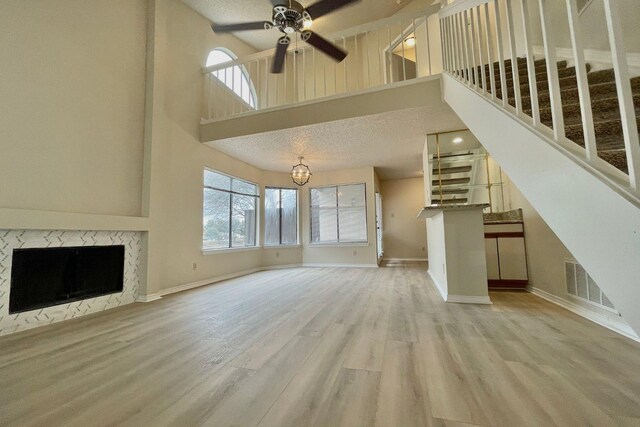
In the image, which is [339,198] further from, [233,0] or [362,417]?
[362,417]

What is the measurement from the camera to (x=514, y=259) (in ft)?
13.6

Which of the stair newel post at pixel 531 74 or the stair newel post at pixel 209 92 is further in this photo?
the stair newel post at pixel 209 92

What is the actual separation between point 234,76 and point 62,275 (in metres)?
4.89

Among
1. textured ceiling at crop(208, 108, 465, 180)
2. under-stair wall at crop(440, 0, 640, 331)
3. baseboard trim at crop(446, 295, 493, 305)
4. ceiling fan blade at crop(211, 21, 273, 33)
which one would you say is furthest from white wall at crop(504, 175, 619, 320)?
ceiling fan blade at crop(211, 21, 273, 33)

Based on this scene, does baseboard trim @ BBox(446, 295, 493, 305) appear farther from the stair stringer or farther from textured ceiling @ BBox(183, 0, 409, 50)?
textured ceiling @ BBox(183, 0, 409, 50)

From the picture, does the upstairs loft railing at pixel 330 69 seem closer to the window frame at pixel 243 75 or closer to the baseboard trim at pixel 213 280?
the window frame at pixel 243 75

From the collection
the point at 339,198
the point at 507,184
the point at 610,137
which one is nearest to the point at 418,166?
the point at 339,198

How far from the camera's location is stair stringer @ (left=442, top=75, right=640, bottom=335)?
89 centimetres

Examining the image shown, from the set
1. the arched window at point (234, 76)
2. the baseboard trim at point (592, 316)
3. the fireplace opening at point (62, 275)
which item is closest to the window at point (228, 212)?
the fireplace opening at point (62, 275)

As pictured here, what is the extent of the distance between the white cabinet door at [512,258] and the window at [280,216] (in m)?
4.96

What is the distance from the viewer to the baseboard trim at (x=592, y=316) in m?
2.25

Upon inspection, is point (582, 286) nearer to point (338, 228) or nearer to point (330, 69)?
point (338, 228)

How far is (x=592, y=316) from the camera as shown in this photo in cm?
268

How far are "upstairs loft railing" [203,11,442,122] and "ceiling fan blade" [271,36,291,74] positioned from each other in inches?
30.5
